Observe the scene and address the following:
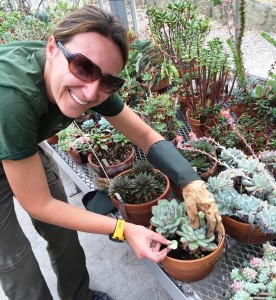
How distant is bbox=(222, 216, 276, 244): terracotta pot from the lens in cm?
133

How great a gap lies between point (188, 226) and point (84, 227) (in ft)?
1.31

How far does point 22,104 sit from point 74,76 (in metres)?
0.20

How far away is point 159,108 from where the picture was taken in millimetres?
2059

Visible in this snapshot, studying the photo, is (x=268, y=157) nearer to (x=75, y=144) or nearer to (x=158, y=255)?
(x=158, y=255)

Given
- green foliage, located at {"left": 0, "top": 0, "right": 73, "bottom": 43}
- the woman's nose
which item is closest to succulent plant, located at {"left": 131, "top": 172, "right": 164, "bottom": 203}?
the woman's nose

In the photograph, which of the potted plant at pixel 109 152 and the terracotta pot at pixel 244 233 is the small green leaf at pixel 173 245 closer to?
the terracotta pot at pixel 244 233

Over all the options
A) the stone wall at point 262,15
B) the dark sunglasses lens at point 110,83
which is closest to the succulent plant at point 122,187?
the dark sunglasses lens at point 110,83

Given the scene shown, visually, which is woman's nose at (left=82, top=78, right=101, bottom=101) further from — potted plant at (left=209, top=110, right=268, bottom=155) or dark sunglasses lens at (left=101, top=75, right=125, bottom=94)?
potted plant at (left=209, top=110, right=268, bottom=155)

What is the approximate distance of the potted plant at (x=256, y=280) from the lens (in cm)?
114

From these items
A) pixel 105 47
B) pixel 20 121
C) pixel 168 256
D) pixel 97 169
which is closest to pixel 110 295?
pixel 97 169

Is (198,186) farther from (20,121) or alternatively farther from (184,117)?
(184,117)

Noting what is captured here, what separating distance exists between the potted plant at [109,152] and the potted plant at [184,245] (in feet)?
1.92

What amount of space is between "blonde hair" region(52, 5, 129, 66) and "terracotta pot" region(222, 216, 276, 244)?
0.79m

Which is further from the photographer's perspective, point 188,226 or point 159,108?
point 159,108
